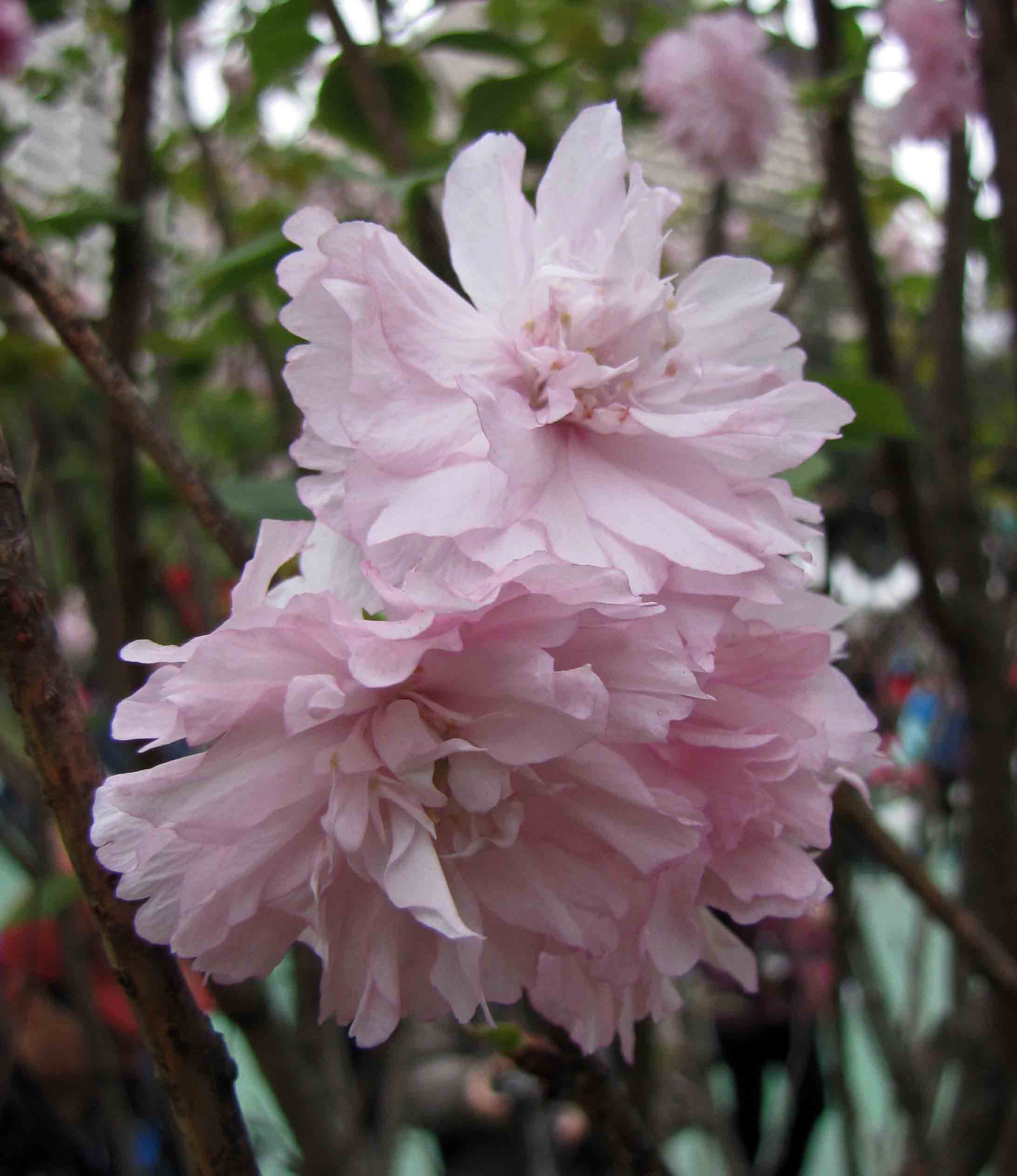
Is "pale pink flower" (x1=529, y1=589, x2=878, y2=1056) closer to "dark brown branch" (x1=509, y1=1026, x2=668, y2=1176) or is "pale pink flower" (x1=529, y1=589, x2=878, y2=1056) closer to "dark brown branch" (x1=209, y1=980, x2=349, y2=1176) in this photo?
"dark brown branch" (x1=509, y1=1026, x2=668, y2=1176)

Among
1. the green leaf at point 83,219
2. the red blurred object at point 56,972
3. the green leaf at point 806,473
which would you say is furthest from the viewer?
the red blurred object at point 56,972

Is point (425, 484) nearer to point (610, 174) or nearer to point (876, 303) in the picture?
point (610, 174)

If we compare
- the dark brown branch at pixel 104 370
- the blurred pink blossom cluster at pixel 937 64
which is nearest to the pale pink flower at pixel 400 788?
the dark brown branch at pixel 104 370

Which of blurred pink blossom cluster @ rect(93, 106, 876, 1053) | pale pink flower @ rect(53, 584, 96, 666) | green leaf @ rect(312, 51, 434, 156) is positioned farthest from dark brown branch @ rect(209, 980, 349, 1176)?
pale pink flower @ rect(53, 584, 96, 666)

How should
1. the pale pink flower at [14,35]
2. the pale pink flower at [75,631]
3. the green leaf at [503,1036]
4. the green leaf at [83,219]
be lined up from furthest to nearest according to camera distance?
the pale pink flower at [75,631] < the pale pink flower at [14,35] < the green leaf at [83,219] < the green leaf at [503,1036]

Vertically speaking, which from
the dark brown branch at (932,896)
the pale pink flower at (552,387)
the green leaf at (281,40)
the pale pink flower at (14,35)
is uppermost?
the pale pink flower at (14,35)

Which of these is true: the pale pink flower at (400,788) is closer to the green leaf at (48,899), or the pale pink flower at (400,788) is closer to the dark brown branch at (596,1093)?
the dark brown branch at (596,1093)
